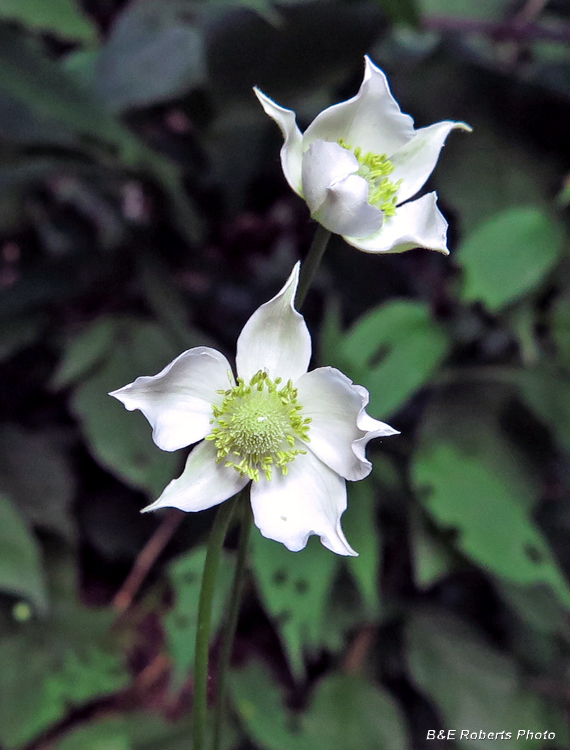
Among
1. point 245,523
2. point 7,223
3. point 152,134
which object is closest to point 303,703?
point 245,523

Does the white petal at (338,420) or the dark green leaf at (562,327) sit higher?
the white petal at (338,420)

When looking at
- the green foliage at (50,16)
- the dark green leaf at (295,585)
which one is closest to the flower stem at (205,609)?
the dark green leaf at (295,585)

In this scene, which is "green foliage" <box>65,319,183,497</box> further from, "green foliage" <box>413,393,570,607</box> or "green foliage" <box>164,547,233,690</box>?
"green foliage" <box>413,393,570,607</box>

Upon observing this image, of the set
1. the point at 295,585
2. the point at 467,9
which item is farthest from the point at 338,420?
the point at 467,9

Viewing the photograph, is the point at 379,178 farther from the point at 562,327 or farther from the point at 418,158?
the point at 562,327

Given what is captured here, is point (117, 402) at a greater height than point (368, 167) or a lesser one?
lesser

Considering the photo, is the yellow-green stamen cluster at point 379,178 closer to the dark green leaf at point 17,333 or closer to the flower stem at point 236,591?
the flower stem at point 236,591

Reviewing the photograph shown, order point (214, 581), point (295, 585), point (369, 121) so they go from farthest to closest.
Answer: point (295, 585) < point (369, 121) < point (214, 581)
